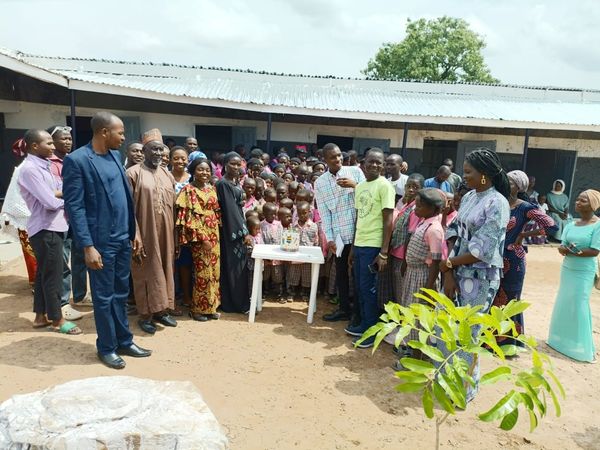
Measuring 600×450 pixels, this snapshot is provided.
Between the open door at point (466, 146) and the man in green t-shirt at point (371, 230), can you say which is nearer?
the man in green t-shirt at point (371, 230)

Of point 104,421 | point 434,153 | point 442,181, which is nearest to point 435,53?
point 434,153

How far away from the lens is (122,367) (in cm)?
336

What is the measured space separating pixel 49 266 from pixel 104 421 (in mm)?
2161

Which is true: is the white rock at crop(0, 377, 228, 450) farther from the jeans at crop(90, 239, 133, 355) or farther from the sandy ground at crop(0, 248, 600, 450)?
the jeans at crop(90, 239, 133, 355)

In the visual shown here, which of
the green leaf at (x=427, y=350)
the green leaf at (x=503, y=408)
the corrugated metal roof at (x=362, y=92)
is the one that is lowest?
the green leaf at (x=503, y=408)

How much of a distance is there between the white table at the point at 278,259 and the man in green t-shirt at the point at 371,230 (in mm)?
451

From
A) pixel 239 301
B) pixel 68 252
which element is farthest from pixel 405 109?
pixel 68 252

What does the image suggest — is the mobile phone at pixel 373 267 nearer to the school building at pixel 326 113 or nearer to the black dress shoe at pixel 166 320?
the black dress shoe at pixel 166 320

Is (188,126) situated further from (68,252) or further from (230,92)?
(68,252)

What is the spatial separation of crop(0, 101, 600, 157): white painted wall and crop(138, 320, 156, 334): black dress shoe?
7.08 metres

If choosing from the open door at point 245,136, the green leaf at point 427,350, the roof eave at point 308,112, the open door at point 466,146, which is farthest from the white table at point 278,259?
the open door at point 466,146

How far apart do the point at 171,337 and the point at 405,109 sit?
8.51 meters

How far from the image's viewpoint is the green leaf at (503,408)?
153 centimetres

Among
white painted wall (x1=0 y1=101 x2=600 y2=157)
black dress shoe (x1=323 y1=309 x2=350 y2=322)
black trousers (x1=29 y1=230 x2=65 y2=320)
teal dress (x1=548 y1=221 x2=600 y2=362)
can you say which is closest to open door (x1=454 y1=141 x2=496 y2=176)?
white painted wall (x1=0 y1=101 x2=600 y2=157)
